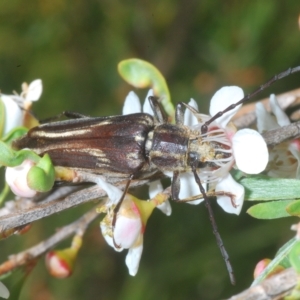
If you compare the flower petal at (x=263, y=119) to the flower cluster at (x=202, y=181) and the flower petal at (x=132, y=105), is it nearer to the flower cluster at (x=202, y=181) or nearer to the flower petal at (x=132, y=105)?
the flower cluster at (x=202, y=181)

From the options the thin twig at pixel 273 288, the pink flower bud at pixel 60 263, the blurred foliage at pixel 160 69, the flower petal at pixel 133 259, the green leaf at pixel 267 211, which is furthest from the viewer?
the blurred foliage at pixel 160 69

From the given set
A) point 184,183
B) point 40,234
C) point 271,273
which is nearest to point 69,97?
point 40,234

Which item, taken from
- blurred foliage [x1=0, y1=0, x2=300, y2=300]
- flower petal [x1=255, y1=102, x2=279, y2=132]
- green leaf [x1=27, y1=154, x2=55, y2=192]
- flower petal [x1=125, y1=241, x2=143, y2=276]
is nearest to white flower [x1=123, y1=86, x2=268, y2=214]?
flower petal [x1=255, y1=102, x2=279, y2=132]

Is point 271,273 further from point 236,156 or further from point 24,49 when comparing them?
point 24,49

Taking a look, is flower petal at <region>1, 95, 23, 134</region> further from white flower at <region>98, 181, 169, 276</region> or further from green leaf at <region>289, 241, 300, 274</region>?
green leaf at <region>289, 241, 300, 274</region>

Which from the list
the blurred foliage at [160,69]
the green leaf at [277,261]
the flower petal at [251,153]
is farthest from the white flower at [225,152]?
the blurred foliage at [160,69]
